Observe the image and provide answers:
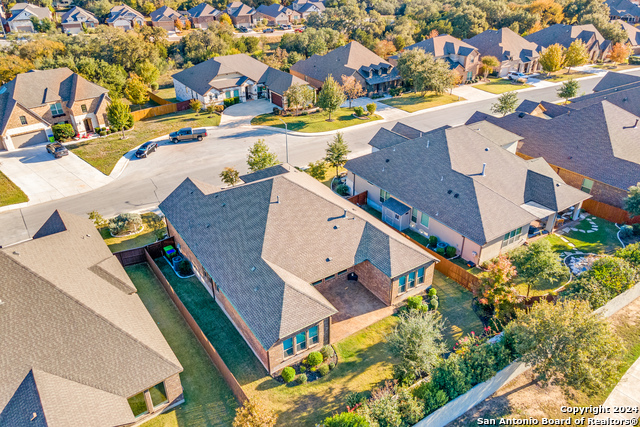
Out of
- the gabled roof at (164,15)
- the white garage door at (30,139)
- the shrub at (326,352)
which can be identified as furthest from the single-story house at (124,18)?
the shrub at (326,352)

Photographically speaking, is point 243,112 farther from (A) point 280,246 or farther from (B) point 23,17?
(B) point 23,17

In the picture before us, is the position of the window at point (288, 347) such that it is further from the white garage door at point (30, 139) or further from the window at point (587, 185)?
the white garage door at point (30, 139)

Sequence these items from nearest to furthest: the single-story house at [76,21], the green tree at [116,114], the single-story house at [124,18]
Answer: the green tree at [116,114], the single-story house at [76,21], the single-story house at [124,18]

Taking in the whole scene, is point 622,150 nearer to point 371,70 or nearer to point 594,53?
point 371,70

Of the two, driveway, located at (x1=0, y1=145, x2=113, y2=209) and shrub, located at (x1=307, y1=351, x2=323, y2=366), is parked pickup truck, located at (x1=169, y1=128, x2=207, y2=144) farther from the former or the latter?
Answer: shrub, located at (x1=307, y1=351, x2=323, y2=366)

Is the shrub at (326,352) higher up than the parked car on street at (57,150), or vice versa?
the parked car on street at (57,150)

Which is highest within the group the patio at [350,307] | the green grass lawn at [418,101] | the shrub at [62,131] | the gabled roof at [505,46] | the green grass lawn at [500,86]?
the gabled roof at [505,46]

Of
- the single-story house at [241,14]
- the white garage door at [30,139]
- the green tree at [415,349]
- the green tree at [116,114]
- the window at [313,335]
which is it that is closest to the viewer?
the green tree at [415,349]
